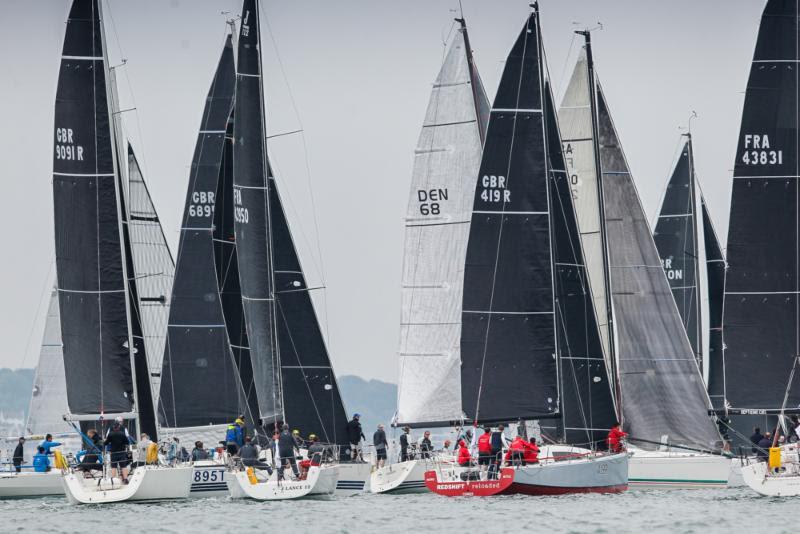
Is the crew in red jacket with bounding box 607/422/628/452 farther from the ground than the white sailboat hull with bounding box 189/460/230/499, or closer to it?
farther from the ground

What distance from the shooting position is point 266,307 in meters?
45.3

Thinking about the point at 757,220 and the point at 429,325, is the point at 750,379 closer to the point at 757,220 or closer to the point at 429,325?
the point at 757,220

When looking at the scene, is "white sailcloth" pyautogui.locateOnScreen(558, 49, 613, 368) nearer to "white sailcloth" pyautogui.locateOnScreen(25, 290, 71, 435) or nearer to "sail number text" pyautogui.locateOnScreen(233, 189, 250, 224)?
"sail number text" pyautogui.locateOnScreen(233, 189, 250, 224)

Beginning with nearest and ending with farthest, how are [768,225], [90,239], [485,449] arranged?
[485,449], [768,225], [90,239]

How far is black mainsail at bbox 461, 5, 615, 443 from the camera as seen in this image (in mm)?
38500

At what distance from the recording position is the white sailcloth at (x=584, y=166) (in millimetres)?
44562

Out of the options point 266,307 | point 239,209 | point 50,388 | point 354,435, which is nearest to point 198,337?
point 266,307

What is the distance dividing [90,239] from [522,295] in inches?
366

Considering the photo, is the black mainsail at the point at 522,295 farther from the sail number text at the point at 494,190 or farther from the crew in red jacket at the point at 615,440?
the crew in red jacket at the point at 615,440

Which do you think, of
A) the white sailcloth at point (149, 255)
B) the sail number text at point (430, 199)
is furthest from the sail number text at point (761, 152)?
the white sailcloth at point (149, 255)

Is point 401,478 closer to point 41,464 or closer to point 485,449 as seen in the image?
point 485,449

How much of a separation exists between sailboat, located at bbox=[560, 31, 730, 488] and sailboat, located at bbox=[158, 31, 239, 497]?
9324mm

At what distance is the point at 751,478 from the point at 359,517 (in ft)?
25.2

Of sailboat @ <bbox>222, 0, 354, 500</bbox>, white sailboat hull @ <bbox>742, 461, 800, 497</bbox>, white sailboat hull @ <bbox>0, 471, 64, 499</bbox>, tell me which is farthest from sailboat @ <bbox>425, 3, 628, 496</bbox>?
white sailboat hull @ <bbox>0, 471, 64, 499</bbox>
